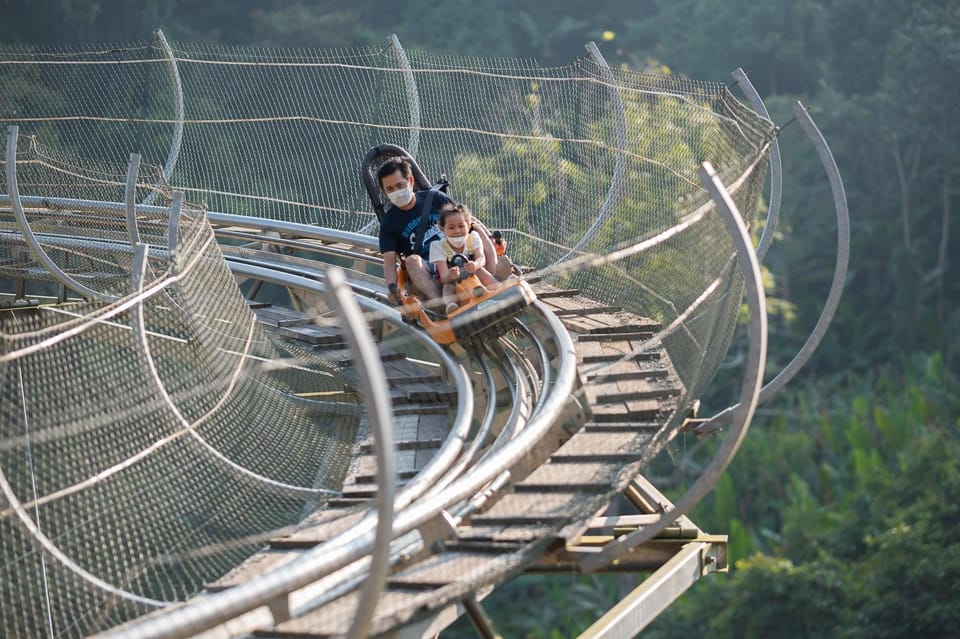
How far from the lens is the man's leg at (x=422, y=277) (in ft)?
24.8

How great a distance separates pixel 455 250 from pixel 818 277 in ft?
76.7

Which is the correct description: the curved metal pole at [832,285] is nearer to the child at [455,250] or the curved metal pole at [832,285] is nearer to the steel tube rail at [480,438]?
the steel tube rail at [480,438]

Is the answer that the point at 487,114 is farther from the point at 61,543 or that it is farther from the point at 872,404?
the point at 872,404

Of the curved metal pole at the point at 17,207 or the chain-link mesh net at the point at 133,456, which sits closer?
the chain-link mesh net at the point at 133,456

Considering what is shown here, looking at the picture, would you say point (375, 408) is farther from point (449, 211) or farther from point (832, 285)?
point (832, 285)

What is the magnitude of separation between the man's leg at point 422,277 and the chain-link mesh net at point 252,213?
2.28 ft

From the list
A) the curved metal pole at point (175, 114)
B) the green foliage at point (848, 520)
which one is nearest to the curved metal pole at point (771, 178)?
the curved metal pole at point (175, 114)

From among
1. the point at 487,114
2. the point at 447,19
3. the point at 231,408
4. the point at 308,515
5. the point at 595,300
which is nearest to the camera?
the point at 231,408

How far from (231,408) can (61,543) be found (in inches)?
42.0

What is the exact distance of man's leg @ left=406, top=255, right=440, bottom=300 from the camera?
7.55 m

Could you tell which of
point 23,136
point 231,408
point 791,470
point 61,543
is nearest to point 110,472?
point 61,543

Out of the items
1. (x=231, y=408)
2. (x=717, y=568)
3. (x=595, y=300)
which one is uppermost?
(x=595, y=300)

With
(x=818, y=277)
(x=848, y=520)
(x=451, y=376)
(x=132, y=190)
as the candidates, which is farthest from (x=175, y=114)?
(x=818, y=277)

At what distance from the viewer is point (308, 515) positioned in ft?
20.1
